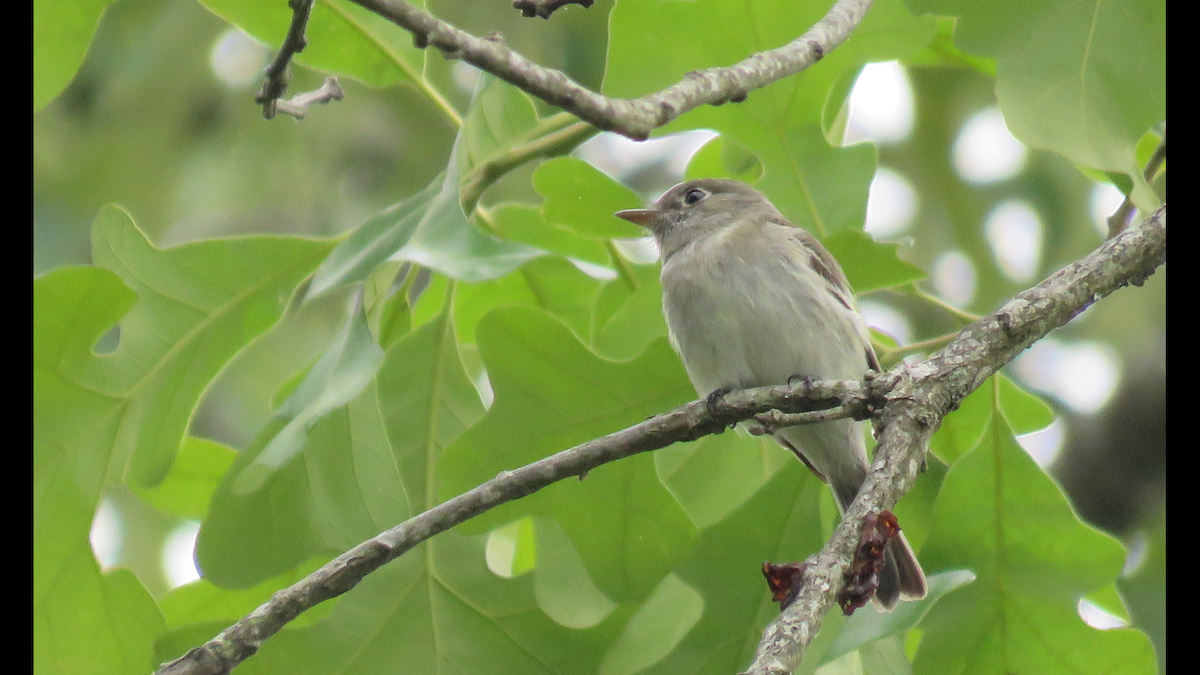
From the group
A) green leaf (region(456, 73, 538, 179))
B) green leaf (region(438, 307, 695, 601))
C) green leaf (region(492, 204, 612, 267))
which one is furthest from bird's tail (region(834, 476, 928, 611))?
green leaf (region(456, 73, 538, 179))

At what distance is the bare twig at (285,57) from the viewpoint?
205cm

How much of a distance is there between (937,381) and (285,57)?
1.39 meters

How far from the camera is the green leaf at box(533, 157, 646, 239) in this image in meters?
3.03

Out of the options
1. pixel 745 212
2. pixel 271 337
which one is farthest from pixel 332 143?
pixel 745 212

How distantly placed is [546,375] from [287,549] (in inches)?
26.9

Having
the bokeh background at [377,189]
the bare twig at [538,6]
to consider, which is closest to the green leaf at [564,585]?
the bare twig at [538,6]

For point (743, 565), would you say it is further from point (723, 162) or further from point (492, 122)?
point (723, 162)

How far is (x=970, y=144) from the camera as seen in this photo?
263 inches

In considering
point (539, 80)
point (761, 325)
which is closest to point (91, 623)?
point (539, 80)

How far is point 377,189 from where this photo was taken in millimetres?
7129

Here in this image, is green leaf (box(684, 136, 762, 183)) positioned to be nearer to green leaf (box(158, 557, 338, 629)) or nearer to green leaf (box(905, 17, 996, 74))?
green leaf (box(905, 17, 996, 74))

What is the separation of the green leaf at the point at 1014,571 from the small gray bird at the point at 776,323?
0.82 meters

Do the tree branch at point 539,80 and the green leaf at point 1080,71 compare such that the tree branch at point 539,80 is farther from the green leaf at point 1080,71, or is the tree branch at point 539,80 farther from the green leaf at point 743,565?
the green leaf at point 743,565
